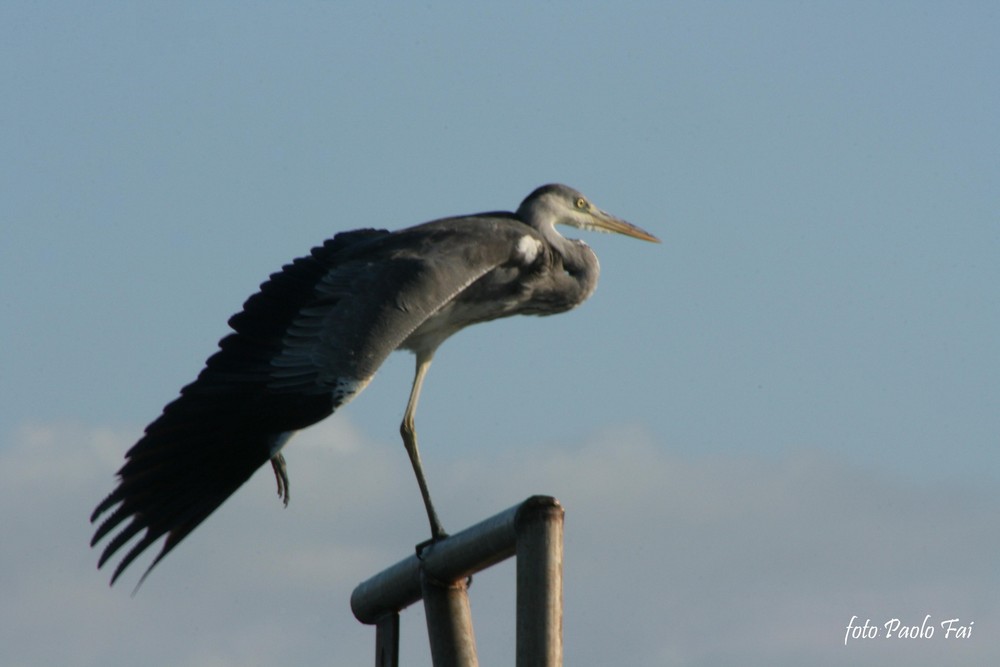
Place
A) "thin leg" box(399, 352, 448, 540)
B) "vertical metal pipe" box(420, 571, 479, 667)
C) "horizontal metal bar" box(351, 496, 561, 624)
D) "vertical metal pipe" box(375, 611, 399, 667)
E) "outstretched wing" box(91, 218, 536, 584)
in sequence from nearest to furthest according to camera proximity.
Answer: "horizontal metal bar" box(351, 496, 561, 624), "vertical metal pipe" box(420, 571, 479, 667), "vertical metal pipe" box(375, 611, 399, 667), "outstretched wing" box(91, 218, 536, 584), "thin leg" box(399, 352, 448, 540)

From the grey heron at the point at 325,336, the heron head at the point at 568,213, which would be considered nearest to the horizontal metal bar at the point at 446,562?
the grey heron at the point at 325,336

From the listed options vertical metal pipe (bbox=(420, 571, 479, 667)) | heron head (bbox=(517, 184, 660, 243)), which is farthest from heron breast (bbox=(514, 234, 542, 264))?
vertical metal pipe (bbox=(420, 571, 479, 667))

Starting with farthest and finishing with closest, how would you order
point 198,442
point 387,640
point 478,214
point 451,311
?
point 478,214 < point 451,311 < point 198,442 < point 387,640

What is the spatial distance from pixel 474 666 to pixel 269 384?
9.81ft

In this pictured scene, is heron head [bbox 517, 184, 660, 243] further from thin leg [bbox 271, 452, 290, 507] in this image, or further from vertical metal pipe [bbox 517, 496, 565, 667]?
vertical metal pipe [bbox 517, 496, 565, 667]

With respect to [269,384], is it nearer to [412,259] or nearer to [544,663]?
[412,259]

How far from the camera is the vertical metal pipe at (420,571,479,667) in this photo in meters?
4.32

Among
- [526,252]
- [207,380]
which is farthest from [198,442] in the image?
[526,252]

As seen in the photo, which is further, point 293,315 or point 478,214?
point 478,214

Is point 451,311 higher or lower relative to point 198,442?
higher

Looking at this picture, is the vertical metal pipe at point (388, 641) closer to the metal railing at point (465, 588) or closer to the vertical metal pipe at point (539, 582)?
the metal railing at point (465, 588)

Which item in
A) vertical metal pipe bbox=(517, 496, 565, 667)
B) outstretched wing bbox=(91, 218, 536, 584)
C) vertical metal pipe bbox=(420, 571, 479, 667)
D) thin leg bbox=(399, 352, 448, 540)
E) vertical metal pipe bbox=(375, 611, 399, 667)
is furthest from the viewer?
thin leg bbox=(399, 352, 448, 540)

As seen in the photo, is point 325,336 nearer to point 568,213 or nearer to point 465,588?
point 568,213

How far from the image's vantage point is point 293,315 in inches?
296
